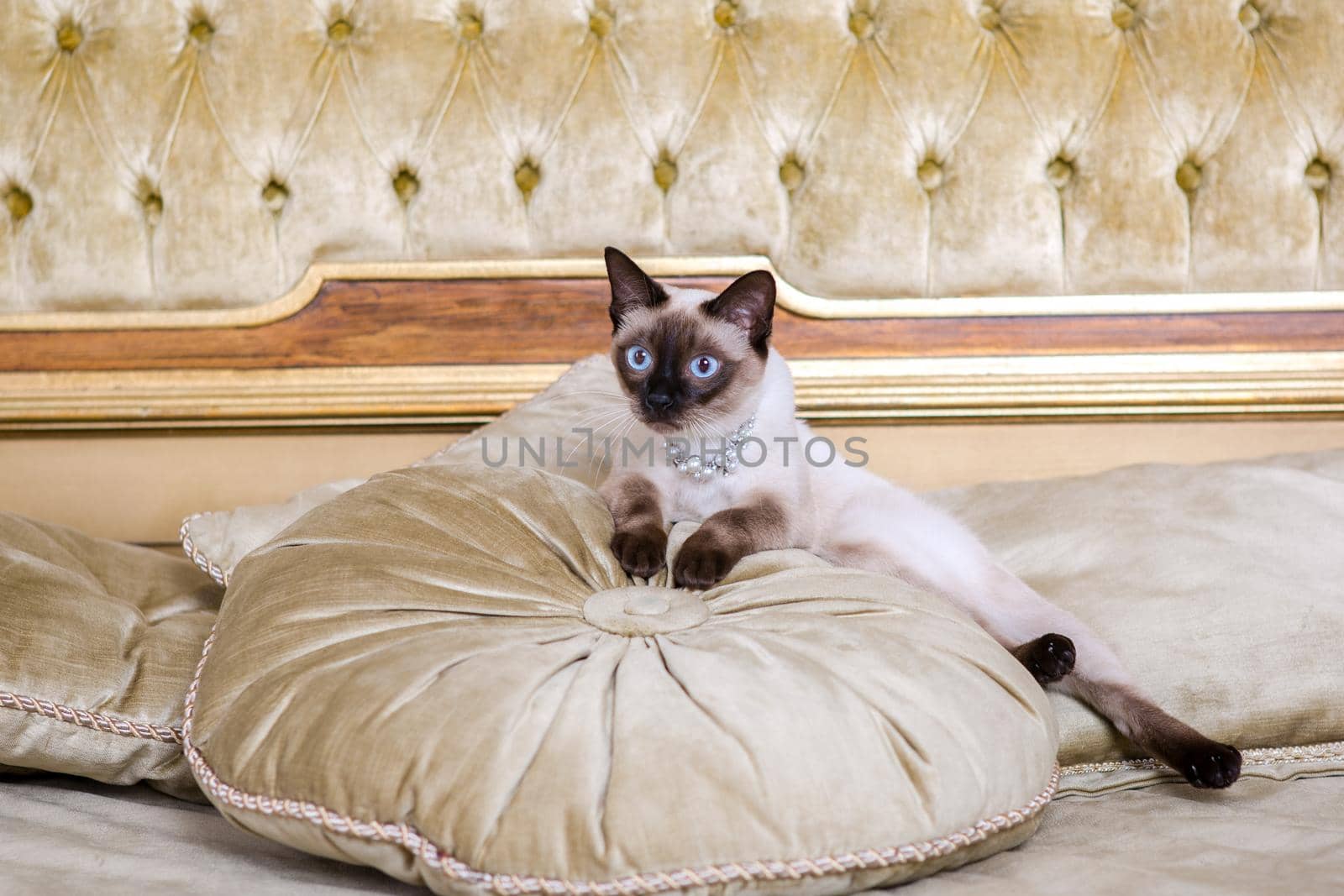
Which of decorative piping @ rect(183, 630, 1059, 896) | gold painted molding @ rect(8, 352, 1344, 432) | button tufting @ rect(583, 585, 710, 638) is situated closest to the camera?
decorative piping @ rect(183, 630, 1059, 896)

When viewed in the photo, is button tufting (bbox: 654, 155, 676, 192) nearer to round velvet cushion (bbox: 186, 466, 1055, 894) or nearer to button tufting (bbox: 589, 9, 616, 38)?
button tufting (bbox: 589, 9, 616, 38)

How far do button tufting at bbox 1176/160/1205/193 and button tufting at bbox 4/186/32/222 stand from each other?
7.70 feet

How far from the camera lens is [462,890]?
2.62 ft

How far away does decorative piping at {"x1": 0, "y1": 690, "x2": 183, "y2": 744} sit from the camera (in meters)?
1.10

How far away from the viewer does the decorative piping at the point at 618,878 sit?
0.78m

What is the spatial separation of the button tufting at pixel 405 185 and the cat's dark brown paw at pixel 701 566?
3.71ft

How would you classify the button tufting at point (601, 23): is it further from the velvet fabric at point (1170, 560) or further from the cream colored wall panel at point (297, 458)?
the cream colored wall panel at point (297, 458)

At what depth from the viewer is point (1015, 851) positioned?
1.01 metres

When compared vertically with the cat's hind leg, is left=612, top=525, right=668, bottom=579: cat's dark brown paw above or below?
above

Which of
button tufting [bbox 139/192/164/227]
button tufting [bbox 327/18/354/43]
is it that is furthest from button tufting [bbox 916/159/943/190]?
button tufting [bbox 139/192/164/227]

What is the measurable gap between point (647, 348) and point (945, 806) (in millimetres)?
746

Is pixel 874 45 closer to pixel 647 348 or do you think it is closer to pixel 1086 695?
pixel 647 348

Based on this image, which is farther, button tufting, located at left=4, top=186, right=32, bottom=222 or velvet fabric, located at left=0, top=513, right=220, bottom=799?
button tufting, located at left=4, top=186, right=32, bottom=222

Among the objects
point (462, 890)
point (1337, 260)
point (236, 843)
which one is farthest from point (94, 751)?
point (1337, 260)
